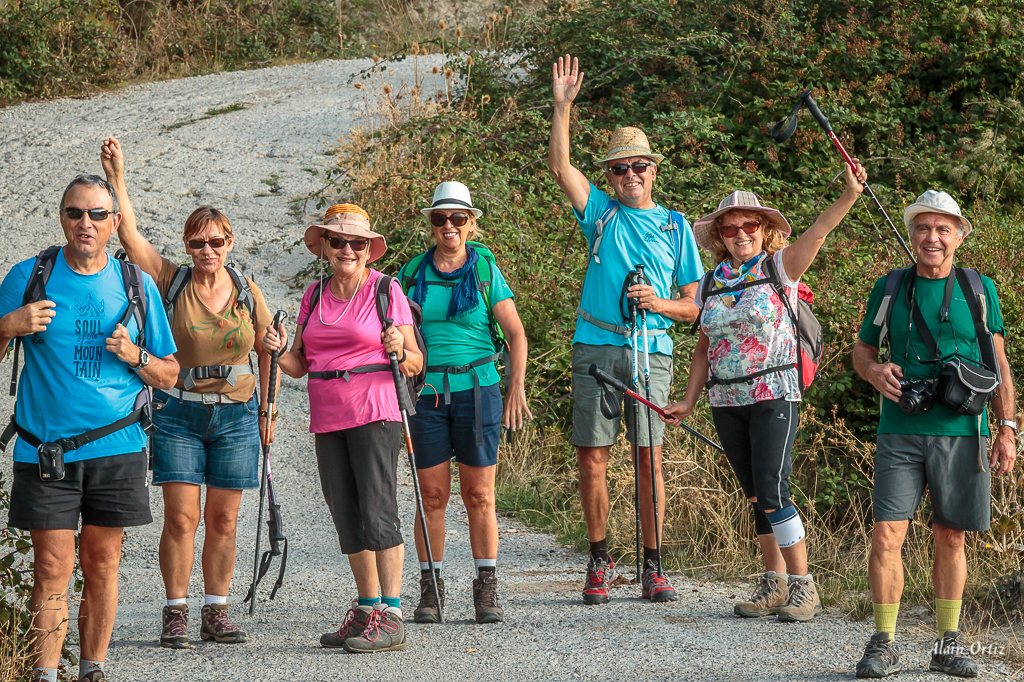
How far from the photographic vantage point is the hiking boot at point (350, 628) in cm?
435

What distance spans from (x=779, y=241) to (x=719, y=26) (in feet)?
24.8

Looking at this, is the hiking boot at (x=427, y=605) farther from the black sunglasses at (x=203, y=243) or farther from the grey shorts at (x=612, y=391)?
the black sunglasses at (x=203, y=243)

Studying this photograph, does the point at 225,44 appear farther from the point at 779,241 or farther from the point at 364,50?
the point at 779,241

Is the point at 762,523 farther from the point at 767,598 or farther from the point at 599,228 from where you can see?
the point at 599,228

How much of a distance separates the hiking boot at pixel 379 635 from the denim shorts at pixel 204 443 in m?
0.79

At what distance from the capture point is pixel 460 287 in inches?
189

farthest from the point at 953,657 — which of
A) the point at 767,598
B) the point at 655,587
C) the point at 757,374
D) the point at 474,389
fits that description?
the point at 474,389

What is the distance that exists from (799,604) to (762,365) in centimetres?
114

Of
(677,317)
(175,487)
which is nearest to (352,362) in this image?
A: (175,487)

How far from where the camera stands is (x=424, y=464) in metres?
4.81

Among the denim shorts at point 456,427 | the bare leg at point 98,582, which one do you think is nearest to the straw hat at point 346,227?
the denim shorts at point 456,427

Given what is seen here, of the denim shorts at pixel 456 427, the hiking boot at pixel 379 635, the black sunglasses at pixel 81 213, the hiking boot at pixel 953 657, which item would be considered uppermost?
the black sunglasses at pixel 81 213

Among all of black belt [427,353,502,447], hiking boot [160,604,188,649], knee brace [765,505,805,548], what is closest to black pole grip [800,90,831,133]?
knee brace [765,505,805,548]

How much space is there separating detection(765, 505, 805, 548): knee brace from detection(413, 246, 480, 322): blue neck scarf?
1685 millimetres
